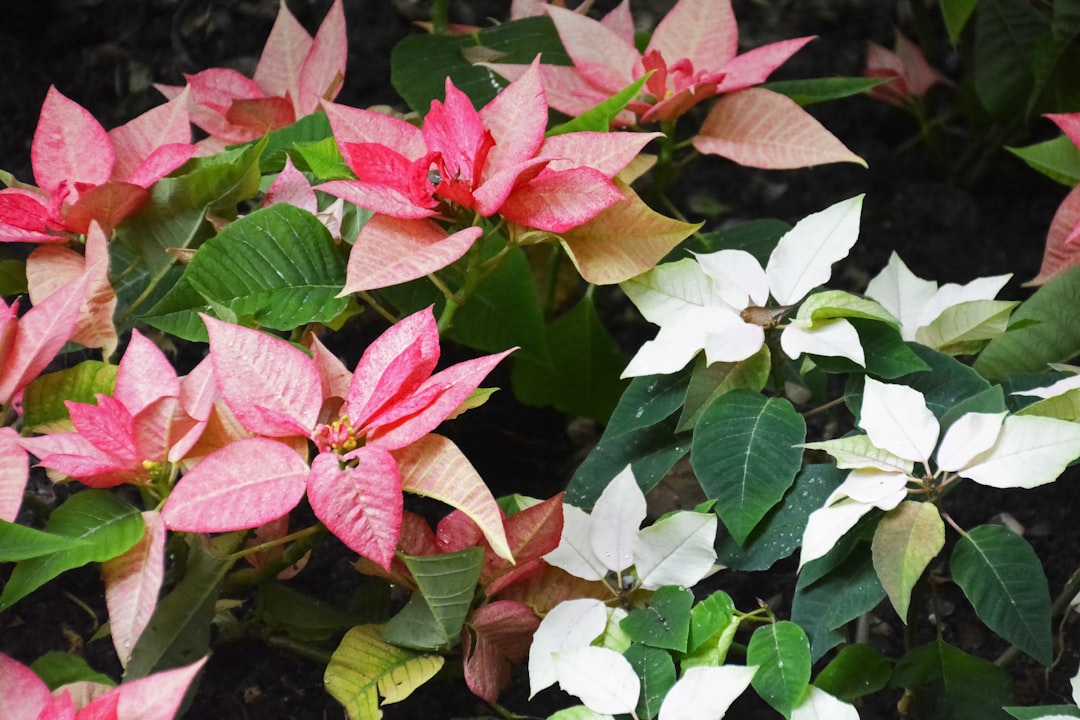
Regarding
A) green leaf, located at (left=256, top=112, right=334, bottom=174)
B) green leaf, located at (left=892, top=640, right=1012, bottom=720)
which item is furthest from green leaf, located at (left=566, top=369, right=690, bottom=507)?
green leaf, located at (left=256, top=112, right=334, bottom=174)

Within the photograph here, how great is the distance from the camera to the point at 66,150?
2.51 ft

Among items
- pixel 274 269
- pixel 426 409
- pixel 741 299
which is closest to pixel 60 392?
pixel 274 269

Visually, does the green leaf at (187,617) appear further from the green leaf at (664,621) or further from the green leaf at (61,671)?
the green leaf at (664,621)

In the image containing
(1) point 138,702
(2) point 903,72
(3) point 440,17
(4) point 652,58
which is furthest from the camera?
(2) point 903,72

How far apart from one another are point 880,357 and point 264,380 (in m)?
0.42

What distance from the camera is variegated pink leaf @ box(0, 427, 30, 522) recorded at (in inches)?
23.3

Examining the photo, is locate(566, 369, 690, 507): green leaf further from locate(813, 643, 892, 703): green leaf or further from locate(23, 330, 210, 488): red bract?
locate(23, 330, 210, 488): red bract

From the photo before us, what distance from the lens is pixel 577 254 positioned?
2.45 feet

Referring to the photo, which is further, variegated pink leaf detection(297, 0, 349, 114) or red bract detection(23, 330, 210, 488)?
variegated pink leaf detection(297, 0, 349, 114)

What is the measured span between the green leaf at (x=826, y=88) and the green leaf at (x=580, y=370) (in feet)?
0.89

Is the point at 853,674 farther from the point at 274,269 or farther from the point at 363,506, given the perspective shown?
the point at 274,269

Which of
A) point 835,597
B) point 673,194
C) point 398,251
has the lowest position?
point 673,194

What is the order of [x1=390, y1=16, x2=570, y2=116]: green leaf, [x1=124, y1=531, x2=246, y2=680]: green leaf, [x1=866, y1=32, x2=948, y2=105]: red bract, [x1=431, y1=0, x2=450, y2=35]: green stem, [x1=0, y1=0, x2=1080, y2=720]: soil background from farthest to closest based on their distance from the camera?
1. [x1=866, y1=32, x2=948, y2=105]: red bract
2. [x1=431, y1=0, x2=450, y2=35]: green stem
3. [x1=390, y1=16, x2=570, y2=116]: green leaf
4. [x1=0, y1=0, x2=1080, y2=720]: soil background
5. [x1=124, y1=531, x2=246, y2=680]: green leaf

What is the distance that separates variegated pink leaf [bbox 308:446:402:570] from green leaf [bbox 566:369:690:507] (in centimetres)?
22
